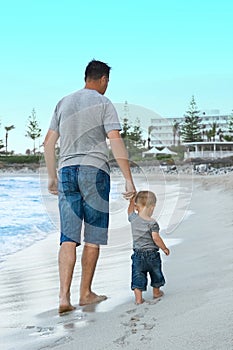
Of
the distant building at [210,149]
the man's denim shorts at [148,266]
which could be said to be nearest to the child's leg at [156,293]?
the man's denim shorts at [148,266]

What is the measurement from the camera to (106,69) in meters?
3.63

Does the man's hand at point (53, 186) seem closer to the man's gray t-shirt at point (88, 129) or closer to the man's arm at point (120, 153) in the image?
the man's gray t-shirt at point (88, 129)

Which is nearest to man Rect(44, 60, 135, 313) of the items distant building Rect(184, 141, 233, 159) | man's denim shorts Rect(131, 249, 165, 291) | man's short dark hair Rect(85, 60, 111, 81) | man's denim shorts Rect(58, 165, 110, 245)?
man's denim shorts Rect(58, 165, 110, 245)

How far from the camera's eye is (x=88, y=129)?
138 inches

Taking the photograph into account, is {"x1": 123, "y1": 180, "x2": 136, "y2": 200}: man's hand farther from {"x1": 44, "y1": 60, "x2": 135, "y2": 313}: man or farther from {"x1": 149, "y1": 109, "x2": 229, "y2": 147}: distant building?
{"x1": 149, "y1": 109, "x2": 229, "y2": 147}: distant building

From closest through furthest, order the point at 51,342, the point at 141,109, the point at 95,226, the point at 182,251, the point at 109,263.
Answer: the point at 51,342 < the point at 95,226 < the point at 141,109 < the point at 109,263 < the point at 182,251

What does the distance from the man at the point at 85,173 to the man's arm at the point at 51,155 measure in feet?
0.21

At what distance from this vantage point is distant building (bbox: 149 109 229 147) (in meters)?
4.41

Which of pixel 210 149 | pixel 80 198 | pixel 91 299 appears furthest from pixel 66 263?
pixel 210 149

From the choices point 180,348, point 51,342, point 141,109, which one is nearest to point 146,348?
point 180,348

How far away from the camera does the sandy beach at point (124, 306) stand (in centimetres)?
237

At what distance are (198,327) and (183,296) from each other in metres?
0.82

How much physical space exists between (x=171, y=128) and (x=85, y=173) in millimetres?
2198

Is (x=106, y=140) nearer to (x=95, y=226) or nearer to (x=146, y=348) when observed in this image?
(x=95, y=226)
